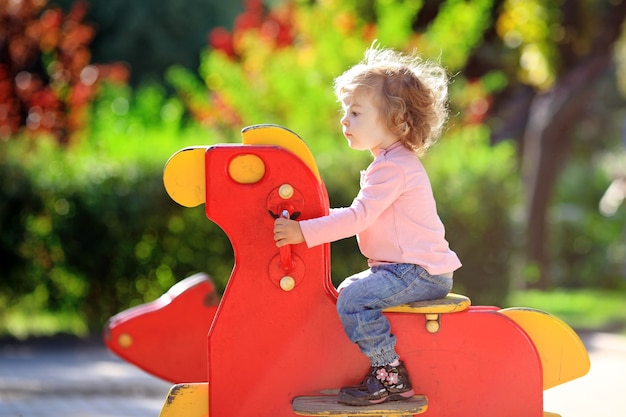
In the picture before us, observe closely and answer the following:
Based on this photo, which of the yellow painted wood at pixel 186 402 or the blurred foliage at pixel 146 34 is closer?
the yellow painted wood at pixel 186 402

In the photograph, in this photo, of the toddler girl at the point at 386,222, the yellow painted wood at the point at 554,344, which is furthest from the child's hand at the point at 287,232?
the yellow painted wood at the point at 554,344

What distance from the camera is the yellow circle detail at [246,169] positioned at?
376 cm

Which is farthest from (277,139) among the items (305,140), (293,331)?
(305,140)

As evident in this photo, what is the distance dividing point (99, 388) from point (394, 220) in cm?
327

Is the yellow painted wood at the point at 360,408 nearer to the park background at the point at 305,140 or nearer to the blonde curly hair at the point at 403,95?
the blonde curly hair at the point at 403,95

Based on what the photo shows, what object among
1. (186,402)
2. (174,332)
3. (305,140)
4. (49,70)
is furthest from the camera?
(49,70)

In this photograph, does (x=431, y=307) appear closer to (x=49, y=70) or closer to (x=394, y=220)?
(x=394, y=220)

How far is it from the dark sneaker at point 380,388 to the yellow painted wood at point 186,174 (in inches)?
36.1

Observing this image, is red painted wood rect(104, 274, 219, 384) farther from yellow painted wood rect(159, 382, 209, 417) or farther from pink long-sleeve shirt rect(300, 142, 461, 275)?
pink long-sleeve shirt rect(300, 142, 461, 275)

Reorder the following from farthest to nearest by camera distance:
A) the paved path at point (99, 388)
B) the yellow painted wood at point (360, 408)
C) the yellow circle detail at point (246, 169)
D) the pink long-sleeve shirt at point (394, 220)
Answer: the paved path at point (99, 388) < the yellow circle detail at point (246, 169) < the pink long-sleeve shirt at point (394, 220) < the yellow painted wood at point (360, 408)

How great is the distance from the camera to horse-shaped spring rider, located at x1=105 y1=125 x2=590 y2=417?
373 centimetres

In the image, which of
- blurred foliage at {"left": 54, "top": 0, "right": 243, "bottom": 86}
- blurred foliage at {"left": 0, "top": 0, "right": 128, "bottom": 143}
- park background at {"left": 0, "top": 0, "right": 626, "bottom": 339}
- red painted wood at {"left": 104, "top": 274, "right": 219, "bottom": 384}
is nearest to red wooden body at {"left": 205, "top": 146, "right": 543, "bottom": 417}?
red painted wood at {"left": 104, "top": 274, "right": 219, "bottom": 384}

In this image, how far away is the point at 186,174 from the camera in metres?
3.81

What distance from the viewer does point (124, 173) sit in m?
8.11
